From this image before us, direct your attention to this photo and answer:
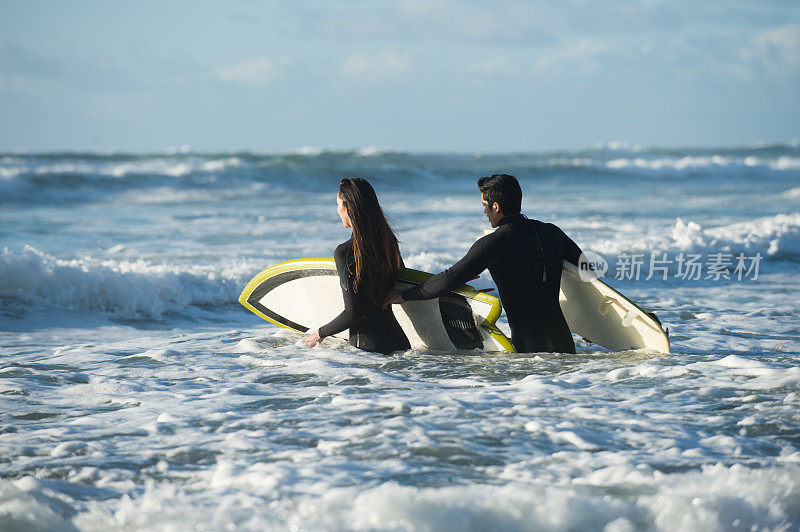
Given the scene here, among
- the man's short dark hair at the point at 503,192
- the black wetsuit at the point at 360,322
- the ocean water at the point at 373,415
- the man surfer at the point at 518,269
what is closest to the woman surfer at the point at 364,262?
the black wetsuit at the point at 360,322

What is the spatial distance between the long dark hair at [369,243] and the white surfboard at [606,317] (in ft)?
3.93

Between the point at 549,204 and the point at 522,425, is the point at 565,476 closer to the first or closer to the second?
the point at 522,425

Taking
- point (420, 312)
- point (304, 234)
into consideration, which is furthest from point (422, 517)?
point (304, 234)

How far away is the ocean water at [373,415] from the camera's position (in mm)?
2922

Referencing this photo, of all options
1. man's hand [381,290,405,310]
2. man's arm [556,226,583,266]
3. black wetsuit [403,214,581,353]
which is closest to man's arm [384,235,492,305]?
black wetsuit [403,214,581,353]

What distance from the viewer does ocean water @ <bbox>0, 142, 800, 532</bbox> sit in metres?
2.92

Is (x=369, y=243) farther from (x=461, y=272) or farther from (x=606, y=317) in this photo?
(x=606, y=317)

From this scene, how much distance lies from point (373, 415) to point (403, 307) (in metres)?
1.48

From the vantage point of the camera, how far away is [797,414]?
384cm

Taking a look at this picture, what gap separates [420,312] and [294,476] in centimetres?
227

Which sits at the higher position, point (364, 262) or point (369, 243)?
point (369, 243)

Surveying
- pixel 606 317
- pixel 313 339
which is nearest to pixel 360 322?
pixel 313 339

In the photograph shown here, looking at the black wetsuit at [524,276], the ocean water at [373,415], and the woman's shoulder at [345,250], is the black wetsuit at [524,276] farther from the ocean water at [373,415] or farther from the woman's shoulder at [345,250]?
the woman's shoulder at [345,250]

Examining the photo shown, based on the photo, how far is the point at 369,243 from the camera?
Result: 482 centimetres
